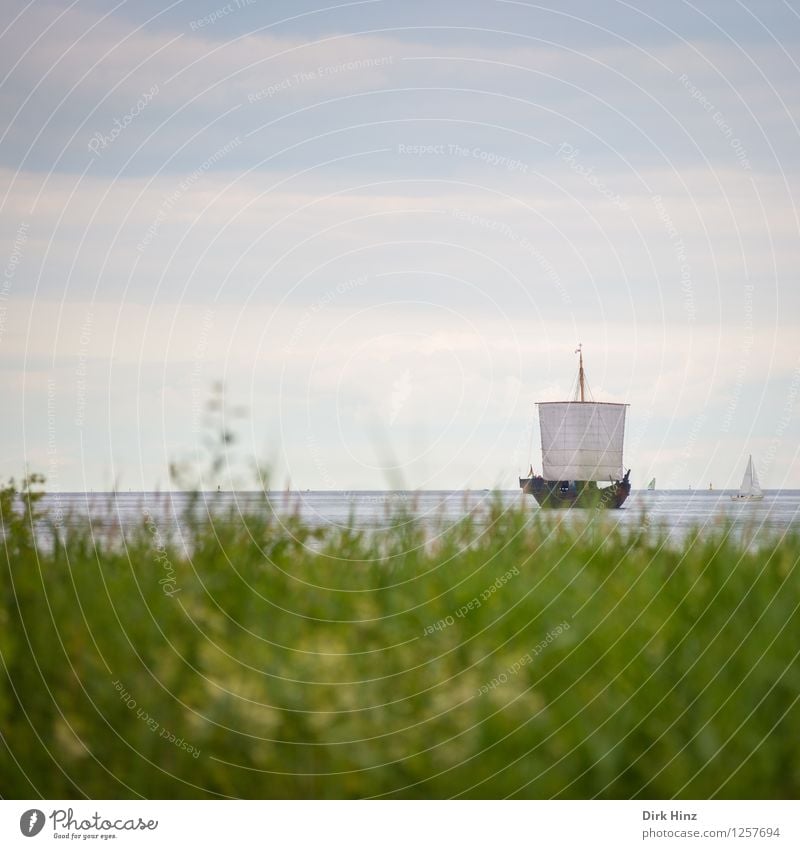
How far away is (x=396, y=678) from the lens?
4.59m

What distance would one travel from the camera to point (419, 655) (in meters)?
4.83

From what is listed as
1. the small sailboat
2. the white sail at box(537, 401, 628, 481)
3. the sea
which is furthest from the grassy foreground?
the white sail at box(537, 401, 628, 481)

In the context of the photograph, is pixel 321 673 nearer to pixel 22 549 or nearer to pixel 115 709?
pixel 115 709

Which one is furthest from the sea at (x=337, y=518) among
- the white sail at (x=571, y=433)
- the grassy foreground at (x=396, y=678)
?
the white sail at (x=571, y=433)

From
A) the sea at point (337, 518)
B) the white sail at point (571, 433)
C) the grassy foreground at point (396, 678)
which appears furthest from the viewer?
the white sail at point (571, 433)

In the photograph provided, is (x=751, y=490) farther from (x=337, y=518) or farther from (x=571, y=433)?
(x=571, y=433)

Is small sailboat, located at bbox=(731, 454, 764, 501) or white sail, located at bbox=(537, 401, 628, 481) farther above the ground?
white sail, located at bbox=(537, 401, 628, 481)

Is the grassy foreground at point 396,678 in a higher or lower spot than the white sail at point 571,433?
lower

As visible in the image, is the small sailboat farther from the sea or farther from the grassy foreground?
the grassy foreground

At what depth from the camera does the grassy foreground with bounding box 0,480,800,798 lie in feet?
13.9

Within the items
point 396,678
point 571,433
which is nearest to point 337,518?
point 396,678

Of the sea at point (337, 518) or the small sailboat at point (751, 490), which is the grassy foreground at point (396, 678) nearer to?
the sea at point (337, 518)

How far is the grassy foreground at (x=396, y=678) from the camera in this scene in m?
4.23
